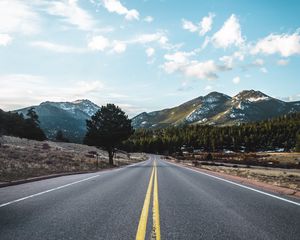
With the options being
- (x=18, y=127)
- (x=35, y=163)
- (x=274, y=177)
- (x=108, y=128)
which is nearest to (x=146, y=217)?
(x=274, y=177)

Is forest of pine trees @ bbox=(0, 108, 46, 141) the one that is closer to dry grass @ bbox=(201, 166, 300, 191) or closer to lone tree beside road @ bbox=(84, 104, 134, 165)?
lone tree beside road @ bbox=(84, 104, 134, 165)

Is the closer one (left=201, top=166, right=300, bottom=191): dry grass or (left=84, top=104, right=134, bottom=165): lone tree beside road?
(left=201, top=166, right=300, bottom=191): dry grass

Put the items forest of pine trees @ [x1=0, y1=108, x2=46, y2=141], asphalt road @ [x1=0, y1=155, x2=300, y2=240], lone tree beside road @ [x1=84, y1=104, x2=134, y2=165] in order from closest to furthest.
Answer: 1. asphalt road @ [x1=0, y1=155, x2=300, y2=240]
2. lone tree beside road @ [x1=84, y1=104, x2=134, y2=165]
3. forest of pine trees @ [x1=0, y1=108, x2=46, y2=141]

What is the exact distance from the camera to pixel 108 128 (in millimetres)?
59531

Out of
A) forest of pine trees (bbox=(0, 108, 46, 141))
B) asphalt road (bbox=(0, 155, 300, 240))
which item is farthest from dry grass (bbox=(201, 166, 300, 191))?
forest of pine trees (bbox=(0, 108, 46, 141))

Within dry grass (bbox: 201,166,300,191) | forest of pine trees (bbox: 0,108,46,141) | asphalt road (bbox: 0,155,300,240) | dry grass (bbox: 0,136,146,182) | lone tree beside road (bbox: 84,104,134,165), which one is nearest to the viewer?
asphalt road (bbox: 0,155,300,240)

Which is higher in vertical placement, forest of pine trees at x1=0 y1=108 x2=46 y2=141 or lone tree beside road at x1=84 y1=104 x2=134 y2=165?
forest of pine trees at x1=0 y1=108 x2=46 y2=141

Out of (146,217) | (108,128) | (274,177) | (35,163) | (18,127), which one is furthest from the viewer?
(18,127)

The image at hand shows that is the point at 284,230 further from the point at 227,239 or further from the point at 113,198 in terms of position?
the point at 113,198

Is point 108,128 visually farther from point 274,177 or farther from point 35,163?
point 274,177

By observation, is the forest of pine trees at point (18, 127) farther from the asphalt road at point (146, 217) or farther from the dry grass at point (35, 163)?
the asphalt road at point (146, 217)

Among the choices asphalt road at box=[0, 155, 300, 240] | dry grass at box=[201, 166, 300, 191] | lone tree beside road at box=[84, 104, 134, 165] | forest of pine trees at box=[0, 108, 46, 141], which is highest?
forest of pine trees at box=[0, 108, 46, 141]

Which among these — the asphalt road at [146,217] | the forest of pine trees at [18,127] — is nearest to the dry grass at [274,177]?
the asphalt road at [146,217]

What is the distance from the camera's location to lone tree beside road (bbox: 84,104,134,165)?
5903cm
